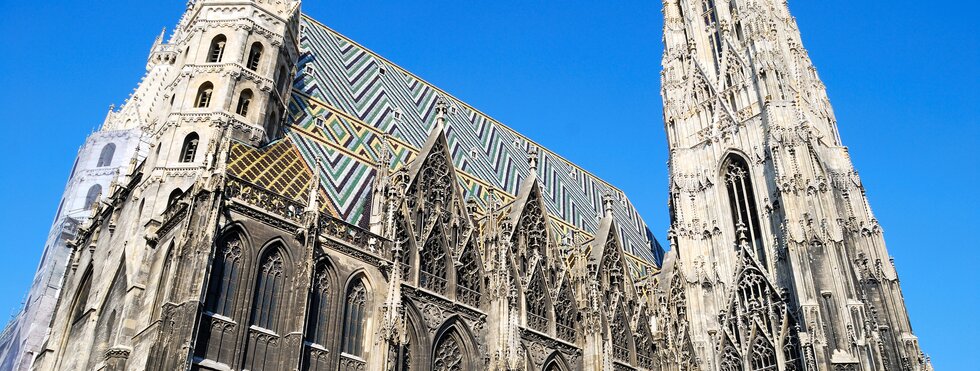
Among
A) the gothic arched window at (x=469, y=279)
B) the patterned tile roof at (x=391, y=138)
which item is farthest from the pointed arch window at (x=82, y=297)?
the gothic arched window at (x=469, y=279)

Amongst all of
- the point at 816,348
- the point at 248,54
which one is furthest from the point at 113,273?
the point at 816,348

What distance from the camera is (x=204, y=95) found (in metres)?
21.2

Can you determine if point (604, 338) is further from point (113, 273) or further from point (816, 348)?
point (113, 273)

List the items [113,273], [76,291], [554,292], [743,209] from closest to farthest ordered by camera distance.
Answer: [113,273] → [76,291] → [554,292] → [743,209]

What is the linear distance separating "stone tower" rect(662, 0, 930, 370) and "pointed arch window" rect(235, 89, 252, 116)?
668 inches

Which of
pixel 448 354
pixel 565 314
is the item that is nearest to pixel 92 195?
pixel 448 354

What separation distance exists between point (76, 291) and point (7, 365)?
7.29 metres

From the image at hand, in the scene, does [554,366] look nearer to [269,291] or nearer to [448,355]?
[448,355]

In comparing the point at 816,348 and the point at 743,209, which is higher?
the point at 743,209

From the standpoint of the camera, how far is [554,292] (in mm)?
23828

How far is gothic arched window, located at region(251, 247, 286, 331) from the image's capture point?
655 inches

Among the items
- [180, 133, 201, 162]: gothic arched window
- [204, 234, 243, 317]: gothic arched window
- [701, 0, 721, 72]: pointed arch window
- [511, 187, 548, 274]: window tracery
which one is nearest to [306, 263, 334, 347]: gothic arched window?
[204, 234, 243, 317]: gothic arched window

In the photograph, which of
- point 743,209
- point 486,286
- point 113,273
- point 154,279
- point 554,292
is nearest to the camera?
point 154,279

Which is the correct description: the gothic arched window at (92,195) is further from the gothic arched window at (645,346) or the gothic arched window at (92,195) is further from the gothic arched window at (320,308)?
the gothic arched window at (645,346)
